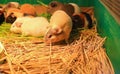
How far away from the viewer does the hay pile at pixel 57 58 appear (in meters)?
1.75

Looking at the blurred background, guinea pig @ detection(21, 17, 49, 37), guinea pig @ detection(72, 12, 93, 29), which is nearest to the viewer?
the blurred background

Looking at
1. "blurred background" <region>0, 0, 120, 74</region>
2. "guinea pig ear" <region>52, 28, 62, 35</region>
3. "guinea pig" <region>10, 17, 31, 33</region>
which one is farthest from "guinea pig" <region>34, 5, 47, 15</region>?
"guinea pig ear" <region>52, 28, 62, 35</region>

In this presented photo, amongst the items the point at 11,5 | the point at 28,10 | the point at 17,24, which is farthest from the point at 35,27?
the point at 11,5

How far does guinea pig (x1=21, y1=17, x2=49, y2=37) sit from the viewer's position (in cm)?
216

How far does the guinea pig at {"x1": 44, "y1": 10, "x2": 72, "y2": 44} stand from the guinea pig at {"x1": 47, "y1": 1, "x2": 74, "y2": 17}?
0.27 meters

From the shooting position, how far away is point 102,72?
68.2 inches

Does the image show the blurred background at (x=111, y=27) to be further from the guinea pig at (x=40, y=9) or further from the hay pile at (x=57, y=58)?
the guinea pig at (x=40, y=9)

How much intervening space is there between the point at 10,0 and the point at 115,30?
1.35 m

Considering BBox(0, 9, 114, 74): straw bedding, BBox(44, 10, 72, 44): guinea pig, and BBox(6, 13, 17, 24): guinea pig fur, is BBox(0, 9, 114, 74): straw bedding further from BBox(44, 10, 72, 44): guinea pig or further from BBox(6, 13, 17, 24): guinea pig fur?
BBox(6, 13, 17, 24): guinea pig fur

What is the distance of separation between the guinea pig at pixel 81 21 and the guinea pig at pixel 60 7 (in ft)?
0.18

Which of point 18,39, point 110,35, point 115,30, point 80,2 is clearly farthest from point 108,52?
point 80,2

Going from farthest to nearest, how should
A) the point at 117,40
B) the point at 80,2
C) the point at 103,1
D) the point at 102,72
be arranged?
the point at 80,2
the point at 103,1
the point at 102,72
the point at 117,40

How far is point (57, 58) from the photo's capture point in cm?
189

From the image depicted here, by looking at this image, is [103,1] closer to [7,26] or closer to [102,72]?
[102,72]
